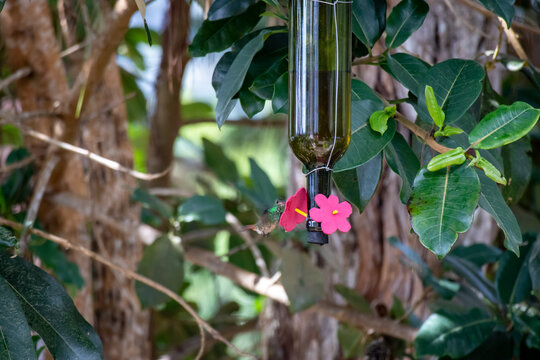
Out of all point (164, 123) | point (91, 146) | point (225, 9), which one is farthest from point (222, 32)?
point (164, 123)

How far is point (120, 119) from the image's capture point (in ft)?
5.14

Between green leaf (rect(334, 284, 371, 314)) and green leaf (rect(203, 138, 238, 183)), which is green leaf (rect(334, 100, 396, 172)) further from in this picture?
green leaf (rect(203, 138, 238, 183))

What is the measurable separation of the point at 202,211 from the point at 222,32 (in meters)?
0.54

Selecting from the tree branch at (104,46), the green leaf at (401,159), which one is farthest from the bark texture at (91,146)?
the green leaf at (401,159)

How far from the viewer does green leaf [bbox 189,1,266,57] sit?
0.69 meters

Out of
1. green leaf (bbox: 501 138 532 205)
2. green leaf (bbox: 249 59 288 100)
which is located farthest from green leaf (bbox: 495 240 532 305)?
green leaf (bbox: 249 59 288 100)

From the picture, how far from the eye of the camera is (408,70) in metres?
0.63

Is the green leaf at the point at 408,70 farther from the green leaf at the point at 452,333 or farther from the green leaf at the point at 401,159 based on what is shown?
the green leaf at the point at 452,333

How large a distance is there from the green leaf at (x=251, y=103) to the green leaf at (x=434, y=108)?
0.66 feet

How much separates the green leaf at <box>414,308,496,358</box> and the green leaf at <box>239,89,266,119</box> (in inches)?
18.5

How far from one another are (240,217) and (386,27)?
107cm

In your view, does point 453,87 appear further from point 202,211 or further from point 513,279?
point 202,211

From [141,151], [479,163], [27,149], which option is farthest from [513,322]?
[141,151]

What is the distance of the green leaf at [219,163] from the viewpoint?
1444 mm
